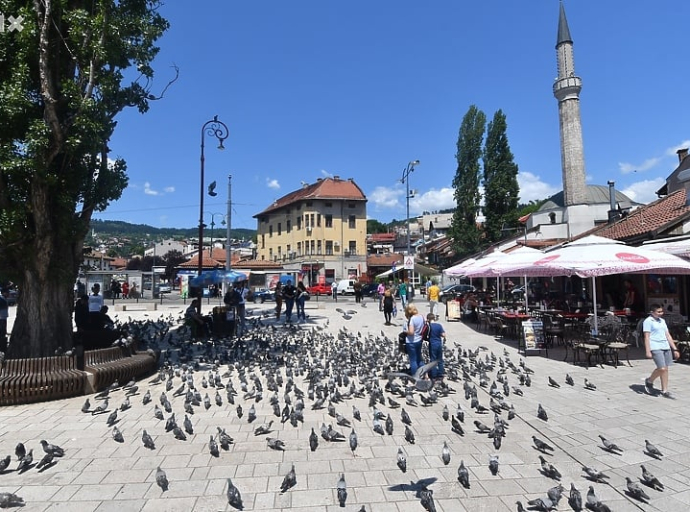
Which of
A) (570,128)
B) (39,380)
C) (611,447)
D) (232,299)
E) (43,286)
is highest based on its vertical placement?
(570,128)

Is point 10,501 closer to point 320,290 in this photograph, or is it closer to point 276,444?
point 276,444

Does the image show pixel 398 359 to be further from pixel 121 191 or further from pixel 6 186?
pixel 6 186

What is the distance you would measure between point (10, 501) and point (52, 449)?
3.40 ft

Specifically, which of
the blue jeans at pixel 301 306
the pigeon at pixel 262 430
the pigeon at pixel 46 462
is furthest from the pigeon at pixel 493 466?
the blue jeans at pixel 301 306

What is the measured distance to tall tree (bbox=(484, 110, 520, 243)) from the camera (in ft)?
144

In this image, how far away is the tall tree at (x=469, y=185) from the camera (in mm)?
44656

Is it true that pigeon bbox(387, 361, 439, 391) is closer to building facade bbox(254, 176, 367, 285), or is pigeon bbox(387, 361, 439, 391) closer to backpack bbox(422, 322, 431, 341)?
backpack bbox(422, 322, 431, 341)

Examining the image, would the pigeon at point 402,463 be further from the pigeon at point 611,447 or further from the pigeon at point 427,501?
the pigeon at point 611,447

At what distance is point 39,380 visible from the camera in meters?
6.89

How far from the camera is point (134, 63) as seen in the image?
9.29 metres

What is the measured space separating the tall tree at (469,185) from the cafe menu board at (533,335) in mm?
34738

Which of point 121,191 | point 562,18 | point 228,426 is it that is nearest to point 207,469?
point 228,426

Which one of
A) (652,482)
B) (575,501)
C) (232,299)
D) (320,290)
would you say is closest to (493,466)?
(575,501)

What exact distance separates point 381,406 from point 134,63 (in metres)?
8.88
